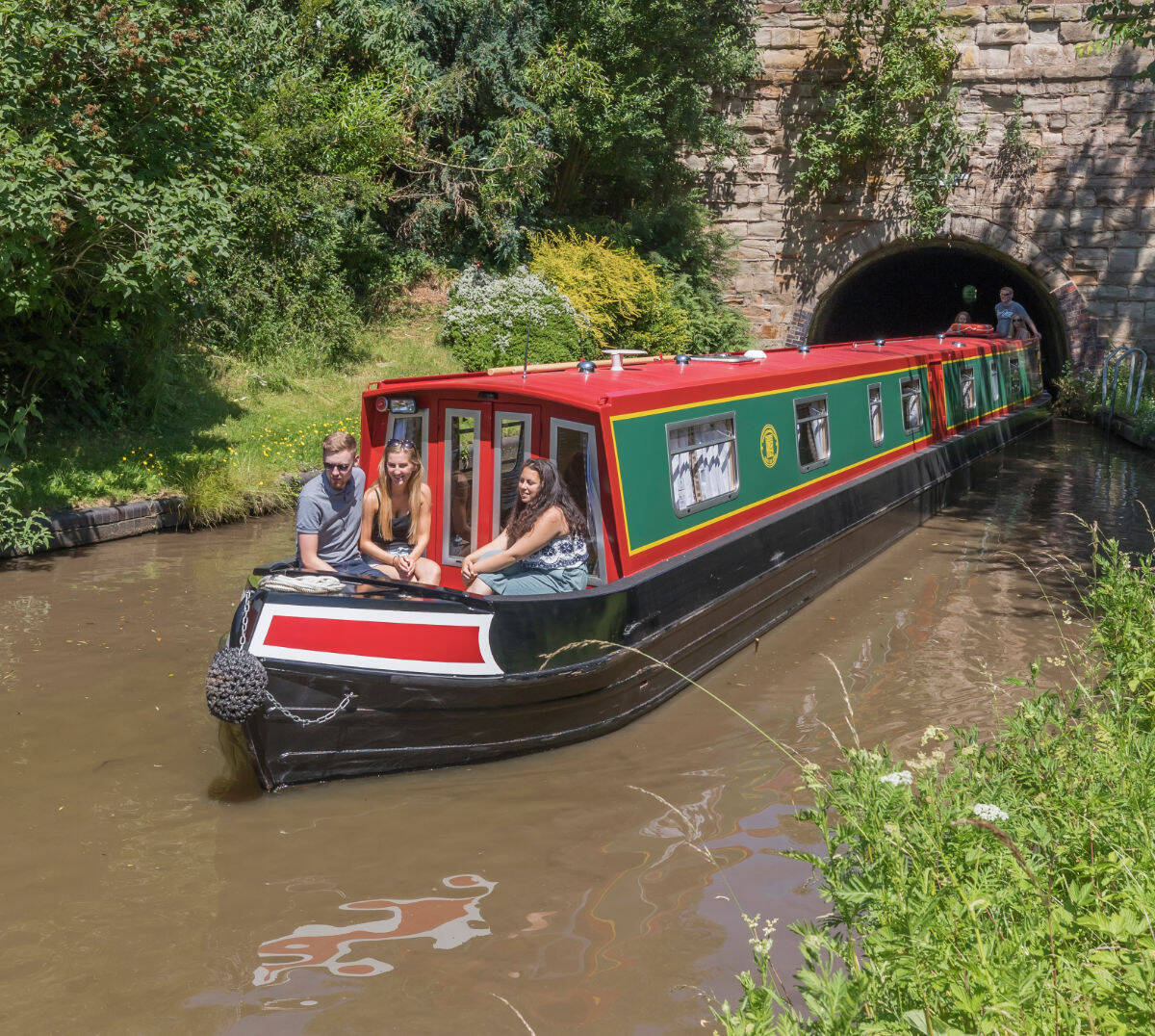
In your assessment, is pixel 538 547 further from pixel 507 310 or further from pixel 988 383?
pixel 988 383

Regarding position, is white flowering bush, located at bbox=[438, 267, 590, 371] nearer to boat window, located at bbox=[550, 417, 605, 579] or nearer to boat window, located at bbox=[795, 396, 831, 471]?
boat window, located at bbox=[795, 396, 831, 471]

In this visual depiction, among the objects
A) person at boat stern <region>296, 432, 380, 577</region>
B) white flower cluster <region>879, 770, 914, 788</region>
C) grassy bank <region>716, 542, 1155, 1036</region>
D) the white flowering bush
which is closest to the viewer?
grassy bank <region>716, 542, 1155, 1036</region>

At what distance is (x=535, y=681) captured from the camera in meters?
5.13

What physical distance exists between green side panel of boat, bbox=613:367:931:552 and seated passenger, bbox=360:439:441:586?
1.09 meters

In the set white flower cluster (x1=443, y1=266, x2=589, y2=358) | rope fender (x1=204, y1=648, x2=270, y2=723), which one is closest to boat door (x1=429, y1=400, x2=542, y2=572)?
rope fender (x1=204, y1=648, x2=270, y2=723)

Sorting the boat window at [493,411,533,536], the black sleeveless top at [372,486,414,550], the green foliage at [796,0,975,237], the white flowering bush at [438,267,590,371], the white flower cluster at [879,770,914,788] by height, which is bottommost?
Result: the white flower cluster at [879,770,914,788]

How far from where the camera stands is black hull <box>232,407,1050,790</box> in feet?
15.5

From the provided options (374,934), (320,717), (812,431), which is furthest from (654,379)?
(374,934)

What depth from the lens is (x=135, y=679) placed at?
607 centimetres

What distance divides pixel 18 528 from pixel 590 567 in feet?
17.3

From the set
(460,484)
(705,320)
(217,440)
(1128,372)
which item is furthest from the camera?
(705,320)

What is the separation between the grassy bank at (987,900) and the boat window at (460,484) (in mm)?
3299

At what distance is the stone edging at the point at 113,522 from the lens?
29.4ft

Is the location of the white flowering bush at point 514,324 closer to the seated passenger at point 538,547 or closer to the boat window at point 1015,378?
the boat window at point 1015,378
